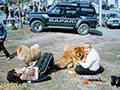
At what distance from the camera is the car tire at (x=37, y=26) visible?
12969 mm

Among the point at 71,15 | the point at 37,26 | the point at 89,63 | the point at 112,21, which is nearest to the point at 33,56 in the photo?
the point at 89,63

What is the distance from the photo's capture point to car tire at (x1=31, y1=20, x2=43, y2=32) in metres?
13.0

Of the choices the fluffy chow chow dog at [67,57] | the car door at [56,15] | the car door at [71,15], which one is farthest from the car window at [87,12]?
the fluffy chow chow dog at [67,57]

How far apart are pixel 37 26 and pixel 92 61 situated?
8080 mm

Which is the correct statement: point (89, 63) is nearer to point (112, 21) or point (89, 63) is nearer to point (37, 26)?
point (37, 26)

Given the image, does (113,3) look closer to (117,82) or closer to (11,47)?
(11,47)

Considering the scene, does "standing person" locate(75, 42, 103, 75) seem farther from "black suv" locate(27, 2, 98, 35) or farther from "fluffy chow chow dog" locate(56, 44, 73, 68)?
"black suv" locate(27, 2, 98, 35)

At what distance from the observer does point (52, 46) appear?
32.6 ft

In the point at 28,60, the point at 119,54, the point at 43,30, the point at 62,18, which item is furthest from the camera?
the point at 43,30

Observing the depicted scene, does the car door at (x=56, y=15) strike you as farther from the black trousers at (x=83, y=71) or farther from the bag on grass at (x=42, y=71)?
the black trousers at (x=83, y=71)

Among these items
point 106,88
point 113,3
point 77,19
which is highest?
point 113,3

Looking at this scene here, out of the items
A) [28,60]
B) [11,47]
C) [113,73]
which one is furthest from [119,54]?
[11,47]

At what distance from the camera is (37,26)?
42.9ft

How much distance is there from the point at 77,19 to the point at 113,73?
7.16m
